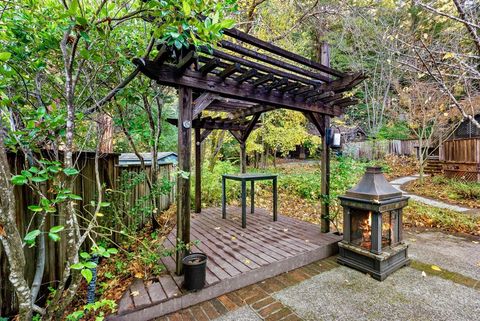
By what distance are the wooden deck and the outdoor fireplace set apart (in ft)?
1.41

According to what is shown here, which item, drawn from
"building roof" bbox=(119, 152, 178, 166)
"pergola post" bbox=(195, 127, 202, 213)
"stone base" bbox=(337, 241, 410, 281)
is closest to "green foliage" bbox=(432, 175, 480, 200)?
"stone base" bbox=(337, 241, 410, 281)

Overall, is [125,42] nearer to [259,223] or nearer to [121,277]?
[121,277]

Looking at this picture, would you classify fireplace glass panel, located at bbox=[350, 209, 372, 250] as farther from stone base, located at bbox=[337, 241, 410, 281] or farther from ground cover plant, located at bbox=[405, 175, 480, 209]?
ground cover plant, located at bbox=[405, 175, 480, 209]

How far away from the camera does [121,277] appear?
2635 millimetres

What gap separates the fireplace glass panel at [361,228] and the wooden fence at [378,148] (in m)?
11.9

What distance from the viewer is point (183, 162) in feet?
8.08

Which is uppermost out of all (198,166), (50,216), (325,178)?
(198,166)

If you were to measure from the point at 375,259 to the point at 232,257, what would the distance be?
5.70 feet

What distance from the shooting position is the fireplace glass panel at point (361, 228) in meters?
2.92

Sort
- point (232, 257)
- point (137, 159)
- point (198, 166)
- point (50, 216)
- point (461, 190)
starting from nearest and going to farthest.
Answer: point (50, 216), point (232, 257), point (198, 166), point (137, 159), point (461, 190)

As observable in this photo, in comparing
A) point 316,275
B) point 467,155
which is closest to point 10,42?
point 316,275

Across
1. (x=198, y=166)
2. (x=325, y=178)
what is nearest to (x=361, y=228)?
(x=325, y=178)

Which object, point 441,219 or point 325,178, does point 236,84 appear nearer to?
point 325,178

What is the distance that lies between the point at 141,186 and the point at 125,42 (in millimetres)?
2440
